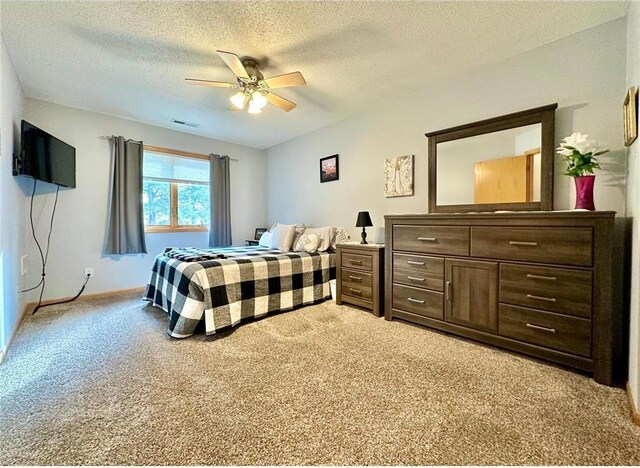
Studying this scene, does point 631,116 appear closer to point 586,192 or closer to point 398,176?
point 586,192

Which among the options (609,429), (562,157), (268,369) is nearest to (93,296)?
(268,369)

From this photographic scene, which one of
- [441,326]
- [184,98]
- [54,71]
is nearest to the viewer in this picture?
[441,326]

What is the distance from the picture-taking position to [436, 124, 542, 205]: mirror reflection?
2.23 metres

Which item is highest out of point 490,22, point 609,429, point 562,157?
point 490,22

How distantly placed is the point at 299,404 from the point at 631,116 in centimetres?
242

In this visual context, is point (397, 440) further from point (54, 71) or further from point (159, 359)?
point (54, 71)

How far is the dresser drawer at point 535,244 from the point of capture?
5.52 ft

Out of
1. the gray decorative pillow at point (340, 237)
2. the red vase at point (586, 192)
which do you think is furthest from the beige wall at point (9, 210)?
the red vase at point (586, 192)

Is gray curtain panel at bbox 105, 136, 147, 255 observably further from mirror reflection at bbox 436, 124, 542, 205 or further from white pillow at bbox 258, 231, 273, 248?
mirror reflection at bbox 436, 124, 542, 205

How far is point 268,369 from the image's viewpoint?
1.78 m

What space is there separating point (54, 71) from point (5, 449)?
306cm

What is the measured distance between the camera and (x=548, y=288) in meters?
1.80

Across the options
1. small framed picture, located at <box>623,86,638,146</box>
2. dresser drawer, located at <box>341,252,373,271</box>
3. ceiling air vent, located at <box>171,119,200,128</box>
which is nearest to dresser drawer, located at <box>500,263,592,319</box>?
small framed picture, located at <box>623,86,638,146</box>

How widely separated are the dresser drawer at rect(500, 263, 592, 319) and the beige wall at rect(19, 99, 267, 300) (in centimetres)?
429
